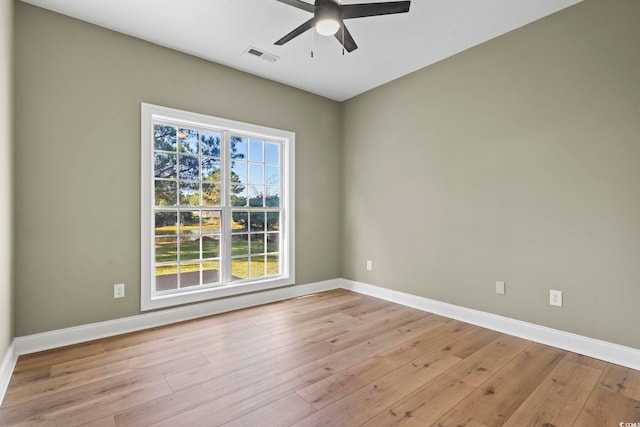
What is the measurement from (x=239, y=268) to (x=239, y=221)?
0.58m

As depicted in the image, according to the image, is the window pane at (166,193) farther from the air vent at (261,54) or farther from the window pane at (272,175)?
the air vent at (261,54)

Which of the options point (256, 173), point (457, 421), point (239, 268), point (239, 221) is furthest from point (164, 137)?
point (457, 421)

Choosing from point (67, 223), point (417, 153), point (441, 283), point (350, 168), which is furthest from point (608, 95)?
point (67, 223)

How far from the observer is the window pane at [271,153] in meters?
4.17

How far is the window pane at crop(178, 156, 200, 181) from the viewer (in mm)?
3453

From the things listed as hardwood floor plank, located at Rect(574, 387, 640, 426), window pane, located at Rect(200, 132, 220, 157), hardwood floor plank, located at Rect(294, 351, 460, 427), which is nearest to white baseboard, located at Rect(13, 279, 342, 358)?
window pane, located at Rect(200, 132, 220, 157)

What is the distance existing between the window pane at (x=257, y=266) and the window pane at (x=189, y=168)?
1.24 m

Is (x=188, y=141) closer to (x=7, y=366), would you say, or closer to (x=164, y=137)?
(x=164, y=137)

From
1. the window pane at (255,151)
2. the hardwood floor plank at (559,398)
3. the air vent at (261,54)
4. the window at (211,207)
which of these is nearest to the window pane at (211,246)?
the window at (211,207)

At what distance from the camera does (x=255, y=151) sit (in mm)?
4059

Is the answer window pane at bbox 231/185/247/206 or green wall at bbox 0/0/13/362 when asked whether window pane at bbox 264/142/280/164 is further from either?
green wall at bbox 0/0/13/362

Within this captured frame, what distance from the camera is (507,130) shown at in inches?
119

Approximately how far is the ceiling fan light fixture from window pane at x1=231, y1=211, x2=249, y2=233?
7.77 ft

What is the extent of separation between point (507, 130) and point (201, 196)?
10.7 ft
